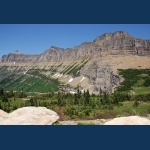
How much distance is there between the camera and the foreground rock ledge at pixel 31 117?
902 cm

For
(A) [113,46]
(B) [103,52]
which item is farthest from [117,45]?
(B) [103,52]

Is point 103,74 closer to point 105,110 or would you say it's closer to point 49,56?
point 105,110

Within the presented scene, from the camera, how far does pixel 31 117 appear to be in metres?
9.30

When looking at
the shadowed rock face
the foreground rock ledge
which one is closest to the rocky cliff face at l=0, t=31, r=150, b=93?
the shadowed rock face

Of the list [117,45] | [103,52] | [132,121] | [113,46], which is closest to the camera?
[132,121]

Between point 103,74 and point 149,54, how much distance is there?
31653mm

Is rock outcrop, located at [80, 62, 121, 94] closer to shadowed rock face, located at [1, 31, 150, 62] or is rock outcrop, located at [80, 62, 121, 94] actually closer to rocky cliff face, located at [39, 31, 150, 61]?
rocky cliff face, located at [39, 31, 150, 61]

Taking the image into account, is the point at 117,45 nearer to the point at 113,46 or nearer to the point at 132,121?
the point at 113,46

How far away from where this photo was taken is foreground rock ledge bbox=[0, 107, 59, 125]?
29.6 ft

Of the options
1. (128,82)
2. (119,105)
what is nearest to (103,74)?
(128,82)

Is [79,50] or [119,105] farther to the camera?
[79,50]

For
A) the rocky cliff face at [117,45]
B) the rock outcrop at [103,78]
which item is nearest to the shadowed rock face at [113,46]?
the rocky cliff face at [117,45]

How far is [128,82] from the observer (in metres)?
66.2

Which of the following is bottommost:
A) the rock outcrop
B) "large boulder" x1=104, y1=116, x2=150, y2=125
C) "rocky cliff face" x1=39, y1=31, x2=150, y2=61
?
"large boulder" x1=104, y1=116, x2=150, y2=125
